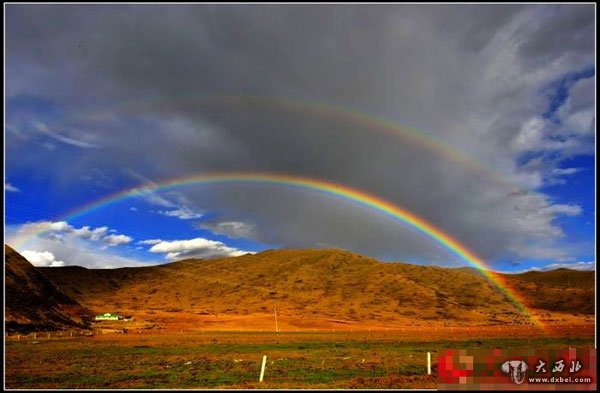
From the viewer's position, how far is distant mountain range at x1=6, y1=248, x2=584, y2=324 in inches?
5098

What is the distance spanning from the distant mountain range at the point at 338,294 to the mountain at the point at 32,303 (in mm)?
4594

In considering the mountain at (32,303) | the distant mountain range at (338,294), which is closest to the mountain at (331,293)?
the distant mountain range at (338,294)

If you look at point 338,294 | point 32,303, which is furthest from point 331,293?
point 32,303

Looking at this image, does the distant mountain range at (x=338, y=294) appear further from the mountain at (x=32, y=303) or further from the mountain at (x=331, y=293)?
the mountain at (x=32, y=303)

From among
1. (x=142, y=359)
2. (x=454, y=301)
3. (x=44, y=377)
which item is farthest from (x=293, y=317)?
(x=44, y=377)

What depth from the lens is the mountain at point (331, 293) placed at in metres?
130

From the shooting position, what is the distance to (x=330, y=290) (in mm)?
161250

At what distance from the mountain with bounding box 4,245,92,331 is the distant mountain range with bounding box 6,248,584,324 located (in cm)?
459

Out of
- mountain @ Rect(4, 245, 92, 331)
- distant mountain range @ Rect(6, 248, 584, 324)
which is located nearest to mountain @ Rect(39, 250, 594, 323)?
distant mountain range @ Rect(6, 248, 584, 324)

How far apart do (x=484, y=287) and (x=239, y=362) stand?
16263 cm

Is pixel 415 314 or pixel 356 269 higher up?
pixel 356 269

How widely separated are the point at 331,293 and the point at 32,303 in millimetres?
102267

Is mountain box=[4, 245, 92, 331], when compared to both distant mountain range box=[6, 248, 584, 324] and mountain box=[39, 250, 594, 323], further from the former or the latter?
mountain box=[39, 250, 594, 323]

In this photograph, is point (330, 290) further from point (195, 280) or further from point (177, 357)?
point (177, 357)
